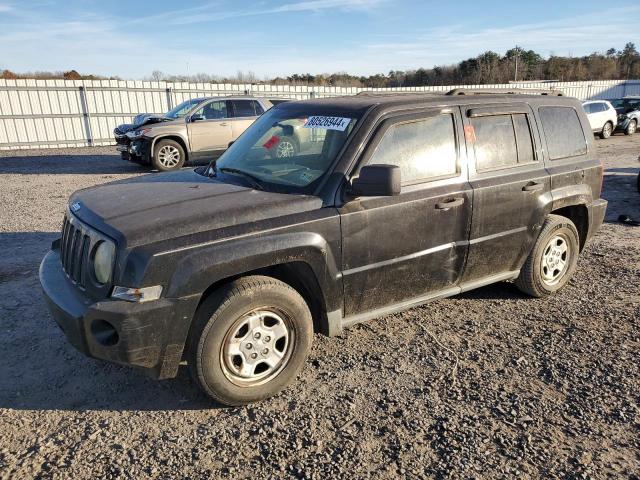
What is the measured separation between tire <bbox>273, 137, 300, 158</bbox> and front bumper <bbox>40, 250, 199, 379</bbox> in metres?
1.51

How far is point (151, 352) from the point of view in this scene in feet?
9.14

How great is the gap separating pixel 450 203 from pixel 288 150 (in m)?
1.34

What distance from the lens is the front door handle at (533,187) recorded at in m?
4.21

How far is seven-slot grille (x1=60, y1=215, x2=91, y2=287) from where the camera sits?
302cm

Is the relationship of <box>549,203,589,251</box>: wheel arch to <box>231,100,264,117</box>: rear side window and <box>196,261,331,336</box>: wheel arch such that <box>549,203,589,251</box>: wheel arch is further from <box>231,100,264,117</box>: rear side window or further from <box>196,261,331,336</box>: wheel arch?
<box>231,100,264,117</box>: rear side window

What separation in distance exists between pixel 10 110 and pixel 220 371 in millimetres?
20045

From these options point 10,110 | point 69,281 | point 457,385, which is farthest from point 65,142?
point 457,385

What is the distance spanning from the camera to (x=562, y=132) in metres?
4.65

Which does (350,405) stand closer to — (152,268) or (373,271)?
(373,271)

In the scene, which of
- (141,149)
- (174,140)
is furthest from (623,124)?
(141,149)

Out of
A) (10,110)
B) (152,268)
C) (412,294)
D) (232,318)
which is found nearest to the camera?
(152,268)

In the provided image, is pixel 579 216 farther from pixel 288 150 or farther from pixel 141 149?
pixel 141 149

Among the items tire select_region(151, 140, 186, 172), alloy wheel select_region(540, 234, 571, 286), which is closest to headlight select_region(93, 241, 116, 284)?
alloy wheel select_region(540, 234, 571, 286)

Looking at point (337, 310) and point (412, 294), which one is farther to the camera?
point (412, 294)
